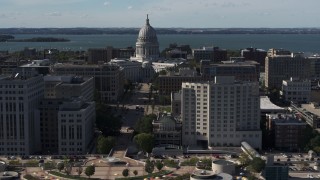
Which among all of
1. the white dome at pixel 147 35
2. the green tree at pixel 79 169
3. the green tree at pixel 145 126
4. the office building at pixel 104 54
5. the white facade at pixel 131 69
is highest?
the white dome at pixel 147 35

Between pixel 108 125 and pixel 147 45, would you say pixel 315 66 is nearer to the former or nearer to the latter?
pixel 147 45

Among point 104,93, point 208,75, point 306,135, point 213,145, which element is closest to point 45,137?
point 213,145

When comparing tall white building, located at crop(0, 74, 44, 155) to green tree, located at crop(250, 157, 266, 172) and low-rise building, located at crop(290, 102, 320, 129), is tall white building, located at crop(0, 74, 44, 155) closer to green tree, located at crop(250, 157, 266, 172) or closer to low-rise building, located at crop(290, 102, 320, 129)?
green tree, located at crop(250, 157, 266, 172)

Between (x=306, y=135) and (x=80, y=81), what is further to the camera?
(x=80, y=81)

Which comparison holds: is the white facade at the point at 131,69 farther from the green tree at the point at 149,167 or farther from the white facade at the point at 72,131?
the green tree at the point at 149,167

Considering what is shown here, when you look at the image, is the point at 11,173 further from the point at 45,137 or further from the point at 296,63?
the point at 296,63

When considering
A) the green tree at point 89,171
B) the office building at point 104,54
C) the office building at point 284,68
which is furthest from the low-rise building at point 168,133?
the office building at point 104,54

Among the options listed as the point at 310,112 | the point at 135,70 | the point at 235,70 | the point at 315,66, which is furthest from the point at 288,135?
the point at 135,70
